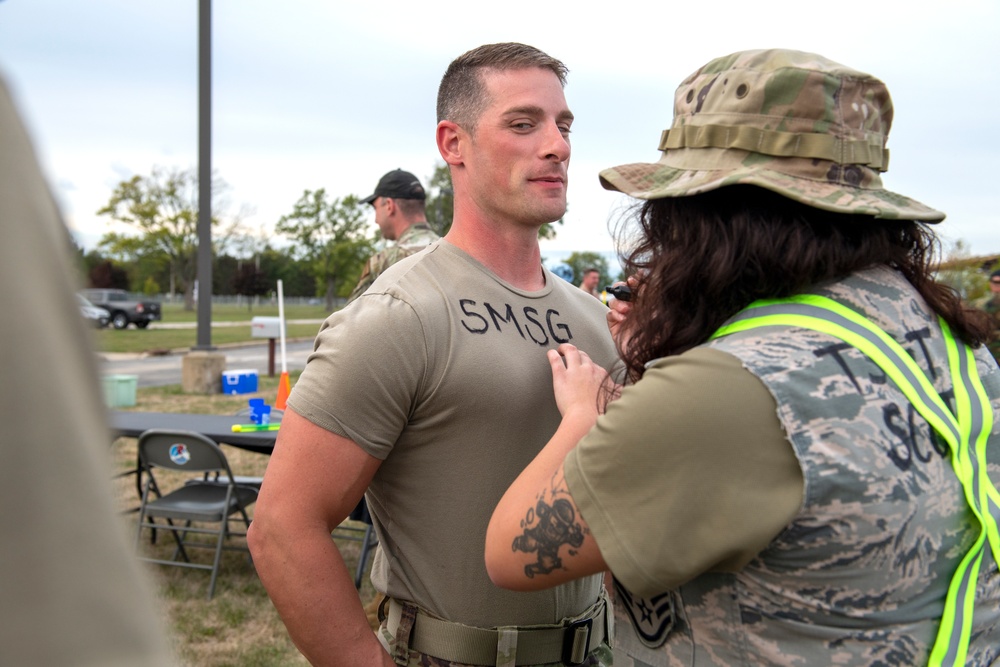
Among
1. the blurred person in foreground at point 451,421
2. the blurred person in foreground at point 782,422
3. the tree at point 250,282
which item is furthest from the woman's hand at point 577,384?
the tree at point 250,282

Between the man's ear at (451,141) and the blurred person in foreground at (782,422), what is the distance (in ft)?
3.08

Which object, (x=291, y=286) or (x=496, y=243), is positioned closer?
(x=496, y=243)

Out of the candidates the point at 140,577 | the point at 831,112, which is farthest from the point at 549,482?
the point at 140,577

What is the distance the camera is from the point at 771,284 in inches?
57.9

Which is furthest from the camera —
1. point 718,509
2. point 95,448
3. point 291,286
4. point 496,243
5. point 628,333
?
point 291,286

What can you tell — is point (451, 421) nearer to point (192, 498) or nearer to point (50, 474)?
point (50, 474)

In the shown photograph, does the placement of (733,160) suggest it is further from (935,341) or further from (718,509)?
(718,509)

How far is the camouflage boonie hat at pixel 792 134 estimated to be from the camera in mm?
1489

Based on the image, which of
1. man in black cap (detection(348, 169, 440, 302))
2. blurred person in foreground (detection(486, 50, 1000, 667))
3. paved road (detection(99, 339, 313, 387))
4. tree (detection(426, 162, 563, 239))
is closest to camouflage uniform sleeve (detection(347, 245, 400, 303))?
man in black cap (detection(348, 169, 440, 302))

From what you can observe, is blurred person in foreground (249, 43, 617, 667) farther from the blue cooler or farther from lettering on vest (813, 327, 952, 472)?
the blue cooler

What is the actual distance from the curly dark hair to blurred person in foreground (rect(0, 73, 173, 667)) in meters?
1.17

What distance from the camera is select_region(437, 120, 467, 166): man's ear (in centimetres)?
249

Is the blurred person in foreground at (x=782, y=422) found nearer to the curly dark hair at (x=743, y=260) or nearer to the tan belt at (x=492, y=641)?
the curly dark hair at (x=743, y=260)

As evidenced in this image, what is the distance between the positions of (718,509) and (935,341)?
53cm
